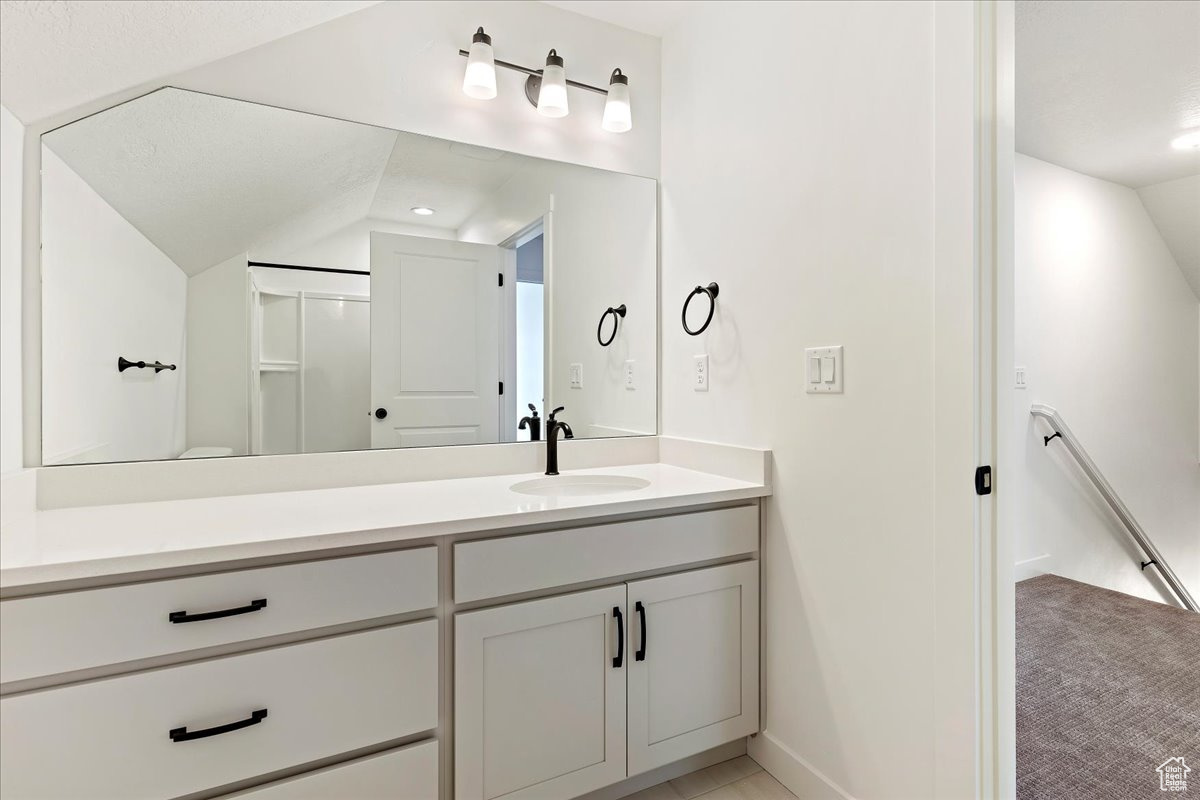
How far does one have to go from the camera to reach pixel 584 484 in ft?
6.04

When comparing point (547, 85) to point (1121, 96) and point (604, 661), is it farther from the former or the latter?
point (1121, 96)

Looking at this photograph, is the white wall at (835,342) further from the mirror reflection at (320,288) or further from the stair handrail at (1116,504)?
the stair handrail at (1116,504)

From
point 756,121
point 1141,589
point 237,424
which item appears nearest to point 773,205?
point 756,121

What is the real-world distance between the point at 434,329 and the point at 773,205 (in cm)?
110

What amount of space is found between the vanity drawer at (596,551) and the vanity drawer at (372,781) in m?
0.34

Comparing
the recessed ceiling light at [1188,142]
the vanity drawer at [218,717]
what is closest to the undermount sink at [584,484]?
the vanity drawer at [218,717]

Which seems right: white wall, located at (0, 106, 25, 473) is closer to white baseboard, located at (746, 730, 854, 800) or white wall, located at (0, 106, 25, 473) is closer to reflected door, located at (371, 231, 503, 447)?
reflected door, located at (371, 231, 503, 447)

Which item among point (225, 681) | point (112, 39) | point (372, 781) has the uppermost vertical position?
point (112, 39)

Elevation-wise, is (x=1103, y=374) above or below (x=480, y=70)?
below

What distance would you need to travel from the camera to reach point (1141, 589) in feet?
10.9

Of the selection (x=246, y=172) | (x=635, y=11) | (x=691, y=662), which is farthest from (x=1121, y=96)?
(x=246, y=172)

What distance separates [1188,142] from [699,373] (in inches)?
105

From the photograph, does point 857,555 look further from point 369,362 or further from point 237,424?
point 237,424

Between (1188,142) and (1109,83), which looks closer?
(1109,83)
